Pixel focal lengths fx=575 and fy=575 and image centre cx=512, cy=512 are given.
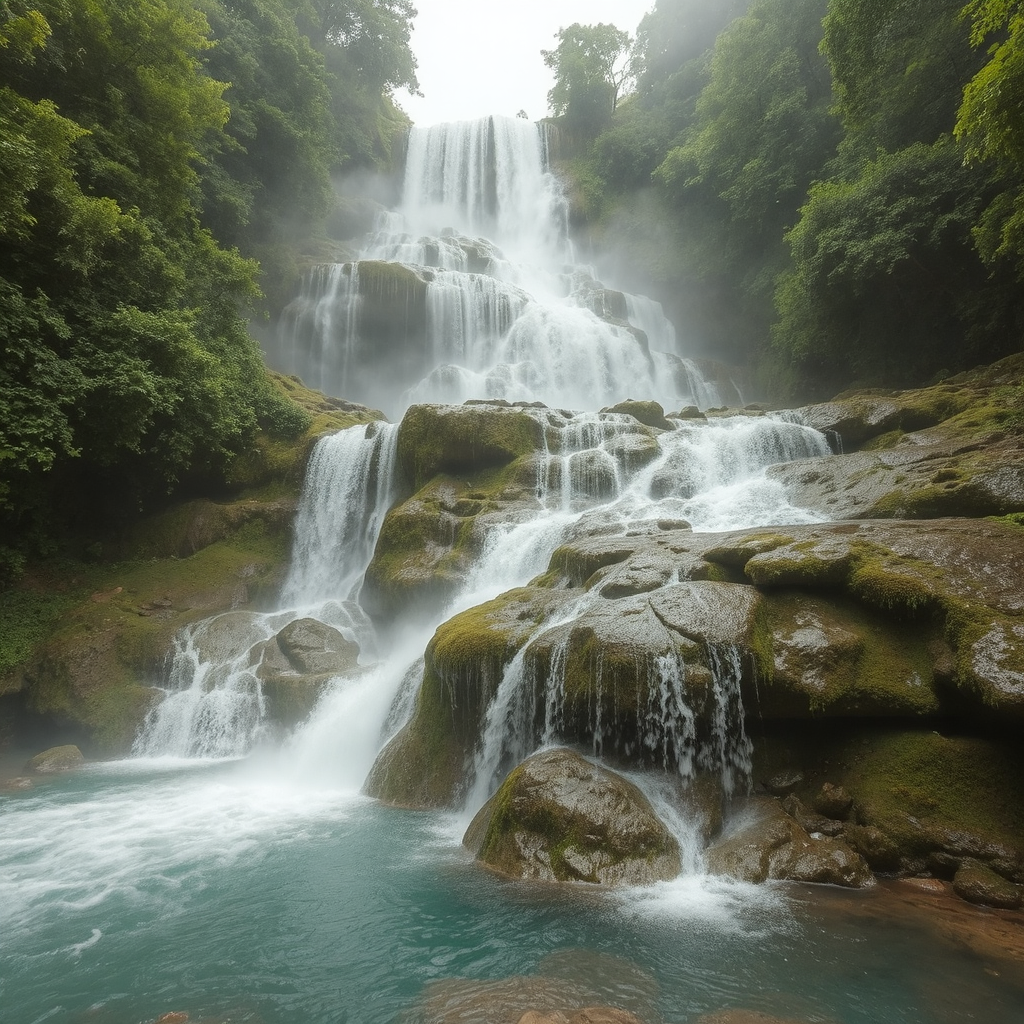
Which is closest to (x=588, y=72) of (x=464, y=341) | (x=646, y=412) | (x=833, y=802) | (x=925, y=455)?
(x=464, y=341)

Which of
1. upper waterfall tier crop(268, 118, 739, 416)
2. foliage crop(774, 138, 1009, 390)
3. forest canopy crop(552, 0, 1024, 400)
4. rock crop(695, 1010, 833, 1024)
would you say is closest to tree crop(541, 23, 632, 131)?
forest canopy crop(552, 0, 1024, 400)

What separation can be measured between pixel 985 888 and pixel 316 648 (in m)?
10.3

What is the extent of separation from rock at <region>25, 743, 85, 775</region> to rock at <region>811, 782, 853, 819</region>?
37.3 feet

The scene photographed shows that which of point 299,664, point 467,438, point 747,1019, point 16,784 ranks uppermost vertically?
point 467,438

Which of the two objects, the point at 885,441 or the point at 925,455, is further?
the point at 885,441

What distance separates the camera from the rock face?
15.6ft

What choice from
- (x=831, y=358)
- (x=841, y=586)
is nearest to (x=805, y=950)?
(x=841, y=586)

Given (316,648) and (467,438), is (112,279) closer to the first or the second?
(467,438)

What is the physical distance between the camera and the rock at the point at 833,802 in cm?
514

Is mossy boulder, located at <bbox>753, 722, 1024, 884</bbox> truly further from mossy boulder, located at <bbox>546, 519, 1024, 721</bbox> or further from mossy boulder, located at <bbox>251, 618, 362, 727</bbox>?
mossy boulder, located at <bbox>251, 618, 362, 727</bbox>

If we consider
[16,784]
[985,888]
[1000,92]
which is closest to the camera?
[985,888]

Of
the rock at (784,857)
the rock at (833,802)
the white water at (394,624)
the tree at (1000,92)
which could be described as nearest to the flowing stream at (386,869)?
the white water at (394,624)

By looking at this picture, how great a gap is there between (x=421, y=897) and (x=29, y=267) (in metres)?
12.6

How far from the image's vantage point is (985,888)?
4164 mm
